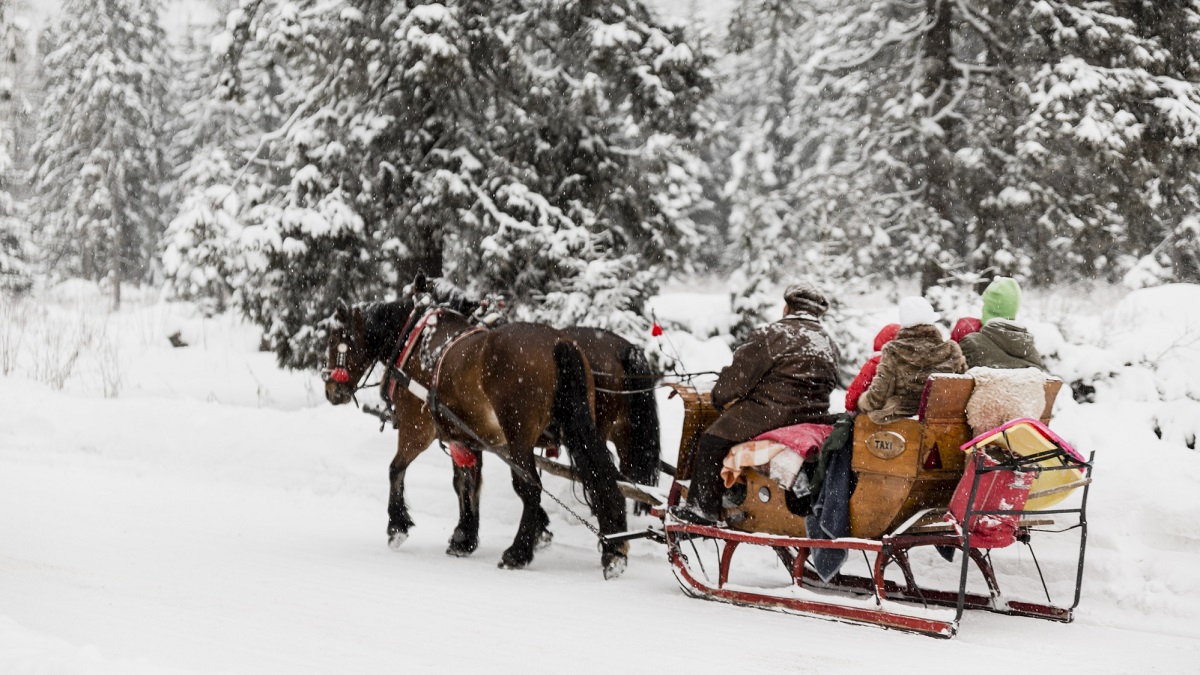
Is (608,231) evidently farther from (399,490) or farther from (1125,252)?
(1125,252)

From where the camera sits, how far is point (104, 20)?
106 ft

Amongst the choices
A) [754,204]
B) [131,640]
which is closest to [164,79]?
[754,204]

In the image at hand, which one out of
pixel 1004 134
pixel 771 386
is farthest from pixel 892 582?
pixel 1004 134

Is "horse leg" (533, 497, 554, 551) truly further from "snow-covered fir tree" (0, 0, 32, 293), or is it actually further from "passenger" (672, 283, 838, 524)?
"snow-covered fir tree" (0, 0, 32, 293)

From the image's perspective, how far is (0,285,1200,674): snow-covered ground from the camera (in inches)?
172

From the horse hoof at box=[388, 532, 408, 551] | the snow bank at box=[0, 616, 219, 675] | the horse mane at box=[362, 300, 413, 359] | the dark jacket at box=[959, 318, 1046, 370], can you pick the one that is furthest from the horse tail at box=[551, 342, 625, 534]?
the snow bank at box=[0, 616, 219, 675]

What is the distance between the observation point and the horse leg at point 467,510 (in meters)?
7.32

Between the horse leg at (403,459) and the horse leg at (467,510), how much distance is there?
359mm

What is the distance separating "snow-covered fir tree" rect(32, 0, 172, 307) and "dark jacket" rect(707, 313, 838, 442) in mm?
31612

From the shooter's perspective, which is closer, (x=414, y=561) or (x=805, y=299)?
(x=805, y=299)

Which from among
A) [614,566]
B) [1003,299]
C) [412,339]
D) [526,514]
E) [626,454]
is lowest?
[614,566]

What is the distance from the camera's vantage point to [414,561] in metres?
7.01

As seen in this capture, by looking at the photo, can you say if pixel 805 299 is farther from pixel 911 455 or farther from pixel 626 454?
pixel 626 454

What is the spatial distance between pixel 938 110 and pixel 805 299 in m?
9.02
